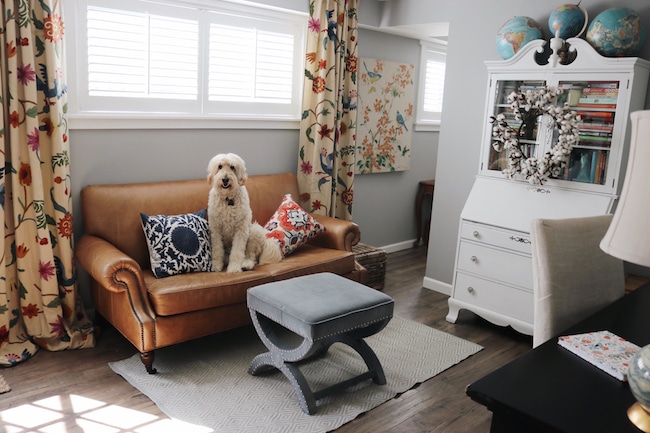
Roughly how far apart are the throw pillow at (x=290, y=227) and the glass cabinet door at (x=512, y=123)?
1.25m

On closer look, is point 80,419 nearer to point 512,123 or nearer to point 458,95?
point 512,123

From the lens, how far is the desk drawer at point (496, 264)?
335 centimetres

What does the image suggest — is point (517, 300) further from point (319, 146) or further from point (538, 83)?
point (319, 146)

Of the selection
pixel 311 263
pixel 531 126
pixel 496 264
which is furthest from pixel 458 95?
pixel 311 263

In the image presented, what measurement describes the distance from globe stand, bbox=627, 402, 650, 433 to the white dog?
7.52ft

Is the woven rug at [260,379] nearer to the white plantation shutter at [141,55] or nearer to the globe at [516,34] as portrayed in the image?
the white plantation shutter at [141,55]

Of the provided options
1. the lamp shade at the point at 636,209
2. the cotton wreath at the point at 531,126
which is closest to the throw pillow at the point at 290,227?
the cotton wreath at the point at 531,126

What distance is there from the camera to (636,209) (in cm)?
117

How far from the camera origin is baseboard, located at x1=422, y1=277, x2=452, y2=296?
4305 mm

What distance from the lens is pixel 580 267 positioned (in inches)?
73.0

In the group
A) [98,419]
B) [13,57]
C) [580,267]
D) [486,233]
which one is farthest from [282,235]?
[580,267]

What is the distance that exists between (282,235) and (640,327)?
2199 millimetres

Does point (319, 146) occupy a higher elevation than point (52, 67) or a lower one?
lower

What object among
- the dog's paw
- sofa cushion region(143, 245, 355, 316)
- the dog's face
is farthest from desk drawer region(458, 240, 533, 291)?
the dog's face
